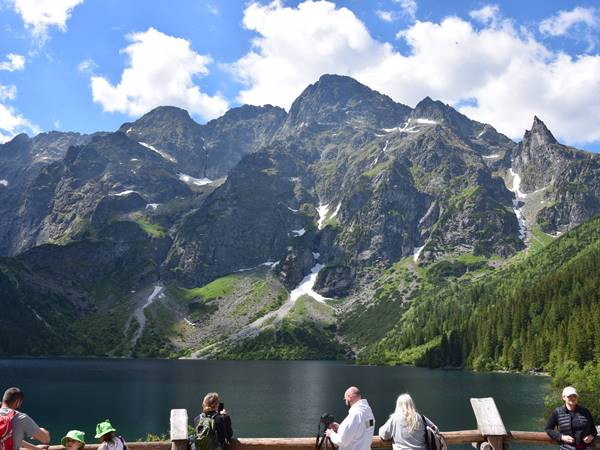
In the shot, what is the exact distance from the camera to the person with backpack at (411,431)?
13484 mm

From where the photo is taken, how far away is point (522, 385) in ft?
424

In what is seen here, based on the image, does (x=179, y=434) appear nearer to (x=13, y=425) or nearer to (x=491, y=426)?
(x=13, y=425)

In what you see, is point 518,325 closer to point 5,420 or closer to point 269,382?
point 269,382

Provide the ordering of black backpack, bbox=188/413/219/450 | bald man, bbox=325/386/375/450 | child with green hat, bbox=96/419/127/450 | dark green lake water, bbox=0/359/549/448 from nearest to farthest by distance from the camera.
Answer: bald man, bbox=325/386/375/450
child with green hat, bbox=96/419/127/450
black backpack, bbox=188/413/219/450
dark green lake water, bbox=0/359/549/448

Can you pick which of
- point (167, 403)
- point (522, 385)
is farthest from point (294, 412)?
point (522, 385)

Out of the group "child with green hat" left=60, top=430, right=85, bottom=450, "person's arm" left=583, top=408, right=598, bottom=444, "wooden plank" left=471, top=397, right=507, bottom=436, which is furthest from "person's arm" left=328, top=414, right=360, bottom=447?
"person's arm" left=583, top=408, right=598, bottom=444

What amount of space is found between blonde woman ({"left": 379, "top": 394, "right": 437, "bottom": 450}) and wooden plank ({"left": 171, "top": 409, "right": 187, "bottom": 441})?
5.97m

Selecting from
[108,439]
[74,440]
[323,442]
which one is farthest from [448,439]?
[74,440]

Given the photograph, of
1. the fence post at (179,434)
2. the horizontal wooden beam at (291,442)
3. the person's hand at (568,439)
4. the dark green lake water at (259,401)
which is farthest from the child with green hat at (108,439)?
the dark green lake water at (259,401)

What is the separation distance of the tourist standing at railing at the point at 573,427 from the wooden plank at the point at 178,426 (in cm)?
1084

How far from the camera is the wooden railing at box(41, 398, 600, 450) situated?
1530 cm

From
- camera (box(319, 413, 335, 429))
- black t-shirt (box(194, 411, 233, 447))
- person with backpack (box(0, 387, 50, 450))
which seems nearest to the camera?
person with backpack (box(0, 387, 50, 450))

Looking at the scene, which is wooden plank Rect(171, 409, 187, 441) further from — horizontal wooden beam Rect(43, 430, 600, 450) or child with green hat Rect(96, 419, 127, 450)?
child with green hat Rect(96, 419, 127, 450)

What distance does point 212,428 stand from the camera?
14.4 m
